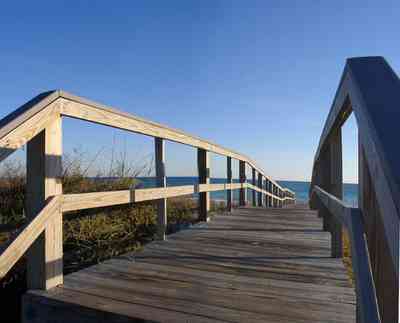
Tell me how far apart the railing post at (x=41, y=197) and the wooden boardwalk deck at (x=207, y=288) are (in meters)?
0.10

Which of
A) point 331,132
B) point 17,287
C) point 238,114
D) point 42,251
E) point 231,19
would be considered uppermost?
point 231,19

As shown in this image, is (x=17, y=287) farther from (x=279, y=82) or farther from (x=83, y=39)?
(x=279, y=82)

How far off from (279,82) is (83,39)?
589 cm

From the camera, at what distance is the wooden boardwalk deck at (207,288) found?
5.43ft

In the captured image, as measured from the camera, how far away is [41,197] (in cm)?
183

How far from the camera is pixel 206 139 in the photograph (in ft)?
14.8

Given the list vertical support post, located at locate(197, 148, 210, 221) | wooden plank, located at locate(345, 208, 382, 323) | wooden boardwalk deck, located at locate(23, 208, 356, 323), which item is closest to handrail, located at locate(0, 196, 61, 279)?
wooden boardwalk deck, located at locate(23, 208, 356, 323)

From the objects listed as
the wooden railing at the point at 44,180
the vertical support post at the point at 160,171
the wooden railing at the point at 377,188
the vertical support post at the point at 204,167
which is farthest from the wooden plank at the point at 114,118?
the wooden railing at the point at 377,188

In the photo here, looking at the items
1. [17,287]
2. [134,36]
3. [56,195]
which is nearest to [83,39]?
[134,36]

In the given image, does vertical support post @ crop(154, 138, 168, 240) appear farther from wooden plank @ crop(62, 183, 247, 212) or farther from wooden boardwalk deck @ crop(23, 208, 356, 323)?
wooden boardwalk deck @ crop(23, 208, 356, 323)

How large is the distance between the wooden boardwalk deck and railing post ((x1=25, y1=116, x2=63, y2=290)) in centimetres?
10

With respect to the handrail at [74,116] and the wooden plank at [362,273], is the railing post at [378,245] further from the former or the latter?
the handrail at [74,116]

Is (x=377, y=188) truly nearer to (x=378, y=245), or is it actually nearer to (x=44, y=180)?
(x=378, y=245)

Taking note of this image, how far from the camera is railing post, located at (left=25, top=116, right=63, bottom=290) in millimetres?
1835
